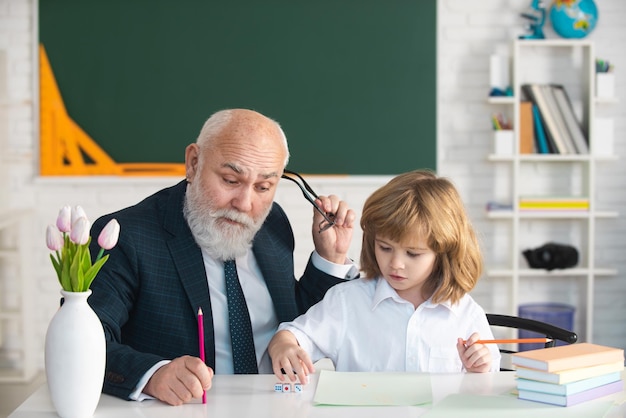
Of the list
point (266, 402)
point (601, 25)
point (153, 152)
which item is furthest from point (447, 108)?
point (266, 402)

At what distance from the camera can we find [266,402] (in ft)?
5.93

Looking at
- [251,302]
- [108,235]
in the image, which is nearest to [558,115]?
[251,302]

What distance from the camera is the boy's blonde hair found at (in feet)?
6.93

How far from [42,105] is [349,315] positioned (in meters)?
3.16

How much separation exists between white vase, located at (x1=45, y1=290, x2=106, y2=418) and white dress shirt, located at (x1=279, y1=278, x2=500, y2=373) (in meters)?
0.57

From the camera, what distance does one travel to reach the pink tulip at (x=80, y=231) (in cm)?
166

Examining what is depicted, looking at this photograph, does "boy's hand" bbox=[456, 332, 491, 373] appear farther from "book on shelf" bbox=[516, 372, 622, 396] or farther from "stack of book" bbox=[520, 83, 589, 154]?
"stack of book" bbox=[520, 83, 589, 154]

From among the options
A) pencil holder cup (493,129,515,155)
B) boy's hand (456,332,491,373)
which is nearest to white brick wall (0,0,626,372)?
pencil holder cup (493,129,515,155)

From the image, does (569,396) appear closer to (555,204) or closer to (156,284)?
(156,284)

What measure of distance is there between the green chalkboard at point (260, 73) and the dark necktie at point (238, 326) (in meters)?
2.52

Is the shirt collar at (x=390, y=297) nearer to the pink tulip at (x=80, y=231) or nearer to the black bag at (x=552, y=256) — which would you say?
the pink tulip at (x=80, y=231)

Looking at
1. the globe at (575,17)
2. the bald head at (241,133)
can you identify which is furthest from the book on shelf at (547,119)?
the bald head at (241,133)

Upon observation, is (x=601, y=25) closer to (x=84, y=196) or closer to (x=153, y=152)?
(x=153, y=152)

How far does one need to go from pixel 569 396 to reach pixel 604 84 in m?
A: 3.36
